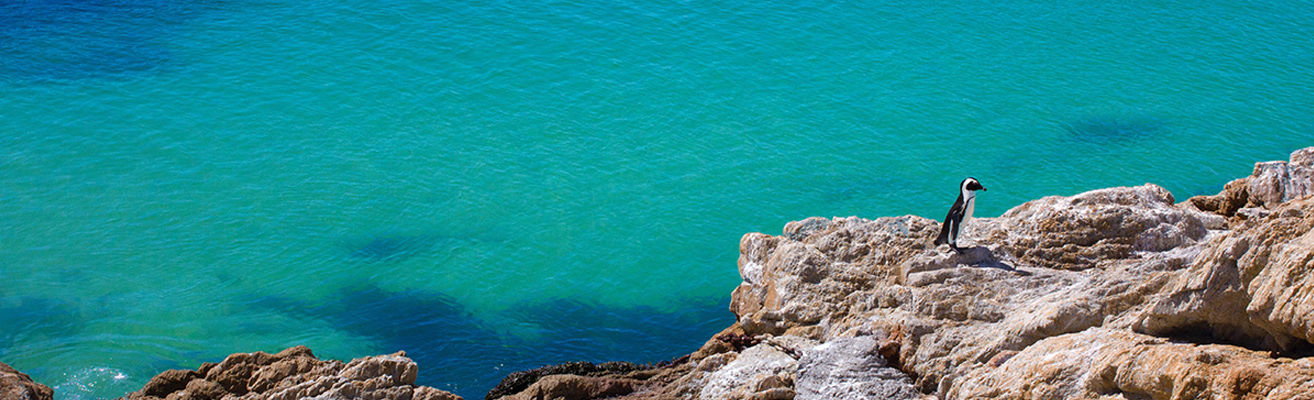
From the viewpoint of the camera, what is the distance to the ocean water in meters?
11.8

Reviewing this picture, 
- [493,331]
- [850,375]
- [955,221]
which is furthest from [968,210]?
[493,331]

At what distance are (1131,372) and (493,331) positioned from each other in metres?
8.17

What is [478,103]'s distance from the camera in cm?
1745

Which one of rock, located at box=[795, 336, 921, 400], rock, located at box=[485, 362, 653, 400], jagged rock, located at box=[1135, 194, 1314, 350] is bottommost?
rock, located at box=[485, 362, 653, 400]

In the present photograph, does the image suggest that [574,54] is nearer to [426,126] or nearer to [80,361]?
[426,126]

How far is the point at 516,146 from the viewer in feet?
53.2

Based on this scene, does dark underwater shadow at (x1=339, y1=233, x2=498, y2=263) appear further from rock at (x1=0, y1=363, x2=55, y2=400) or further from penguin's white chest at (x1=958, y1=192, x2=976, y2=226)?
penguin's white chest at (x1=958, y1=192, x2=976, y2=226)

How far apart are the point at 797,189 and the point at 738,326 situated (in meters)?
7.10

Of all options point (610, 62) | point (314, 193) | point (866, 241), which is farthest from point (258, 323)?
point (610, 62)

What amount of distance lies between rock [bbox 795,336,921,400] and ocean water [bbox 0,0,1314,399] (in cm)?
469

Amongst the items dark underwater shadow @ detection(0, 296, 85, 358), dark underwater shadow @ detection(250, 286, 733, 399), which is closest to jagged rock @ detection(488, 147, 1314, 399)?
dark underwater shadow @ detection(250, 286, 733, 399)

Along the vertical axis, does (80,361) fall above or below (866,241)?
below

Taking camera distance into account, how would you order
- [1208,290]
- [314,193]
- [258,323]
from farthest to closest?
[314,193] < [258,323] < [1208,290]

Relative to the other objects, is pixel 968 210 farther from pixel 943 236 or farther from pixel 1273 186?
pixel 1273 186
